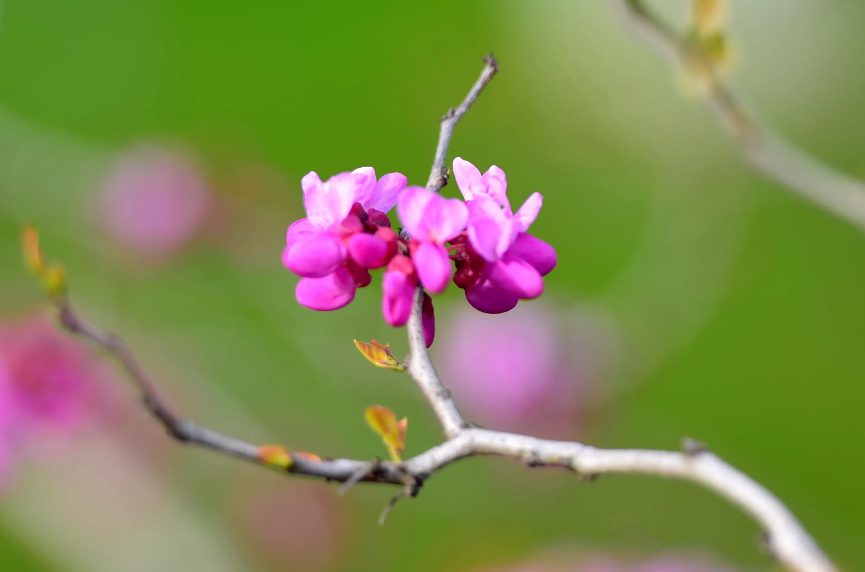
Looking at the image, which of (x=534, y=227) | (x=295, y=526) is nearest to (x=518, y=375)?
(x=295, y=526)

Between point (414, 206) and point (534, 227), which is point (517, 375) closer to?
point (414, 206)

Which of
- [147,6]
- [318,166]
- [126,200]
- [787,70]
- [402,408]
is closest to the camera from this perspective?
[126,200]

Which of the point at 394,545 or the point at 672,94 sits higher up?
the point at 672,94

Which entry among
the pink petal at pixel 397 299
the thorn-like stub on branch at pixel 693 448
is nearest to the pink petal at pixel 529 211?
the pink petal at pixel 397 299

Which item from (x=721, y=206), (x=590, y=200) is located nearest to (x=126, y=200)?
(x=721, y=206)

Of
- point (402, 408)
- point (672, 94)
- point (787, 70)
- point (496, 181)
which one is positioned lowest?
point (402, 408)

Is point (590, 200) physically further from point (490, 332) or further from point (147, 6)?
point (147, 6)
